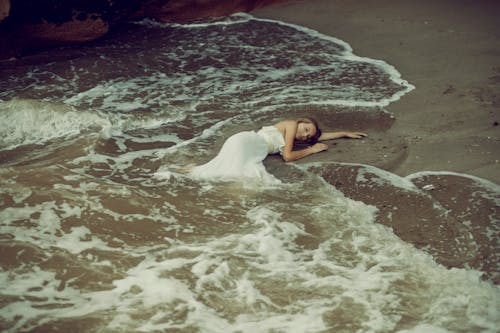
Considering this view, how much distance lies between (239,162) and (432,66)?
474 centimetres

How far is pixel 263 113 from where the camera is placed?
7484 millimetres

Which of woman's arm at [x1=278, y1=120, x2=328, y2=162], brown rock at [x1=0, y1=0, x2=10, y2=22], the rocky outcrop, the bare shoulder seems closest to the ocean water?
woman's arm at [x1=278, y1=120, x2=328, y2=162]

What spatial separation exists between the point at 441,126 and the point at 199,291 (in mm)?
4239

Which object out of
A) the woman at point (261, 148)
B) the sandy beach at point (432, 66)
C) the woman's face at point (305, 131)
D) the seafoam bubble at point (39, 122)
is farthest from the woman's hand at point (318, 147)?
the seafoam bubble at point (39, 122)

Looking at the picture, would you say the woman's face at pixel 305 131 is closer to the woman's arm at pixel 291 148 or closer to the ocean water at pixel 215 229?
→ the woman's arm at pixel 291 148

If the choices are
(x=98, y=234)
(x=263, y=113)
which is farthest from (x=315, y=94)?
(x=98, y=234)

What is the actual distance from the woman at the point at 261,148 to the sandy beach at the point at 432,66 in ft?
1.57

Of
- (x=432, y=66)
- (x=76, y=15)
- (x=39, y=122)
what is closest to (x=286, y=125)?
(x=39, y=122)

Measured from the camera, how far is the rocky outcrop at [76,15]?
10.7 meters

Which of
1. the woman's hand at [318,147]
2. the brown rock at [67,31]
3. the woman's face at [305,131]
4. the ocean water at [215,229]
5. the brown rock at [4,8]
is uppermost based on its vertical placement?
the brown rock at [4,8]

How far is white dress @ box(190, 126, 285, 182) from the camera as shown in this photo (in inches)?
222

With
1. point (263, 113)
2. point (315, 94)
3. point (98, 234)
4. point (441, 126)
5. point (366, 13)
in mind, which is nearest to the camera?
point (98, 234)

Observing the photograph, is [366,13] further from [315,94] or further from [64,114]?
[64,114]

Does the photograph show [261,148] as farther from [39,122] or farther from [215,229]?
[39,122]
